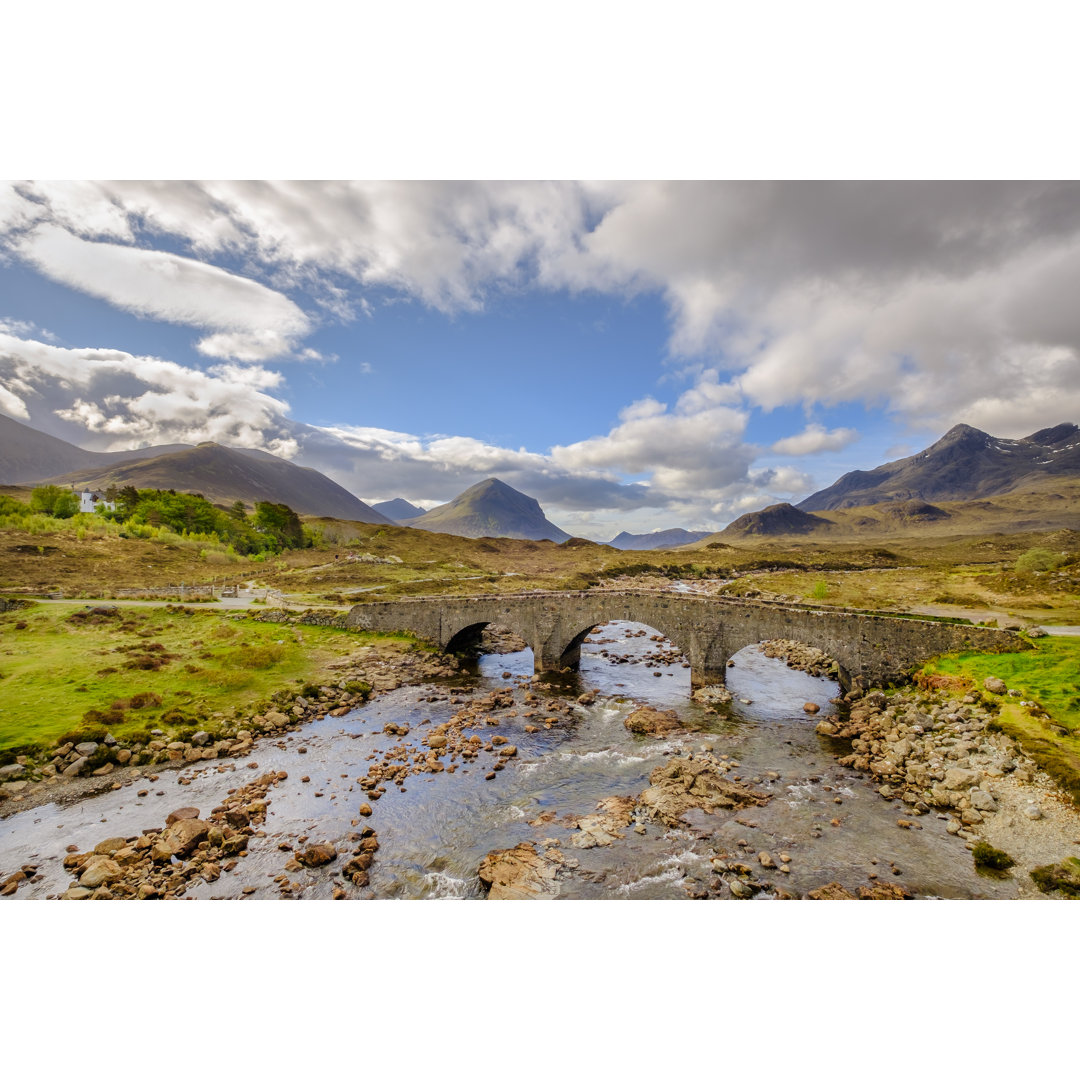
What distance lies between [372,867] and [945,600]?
150ft

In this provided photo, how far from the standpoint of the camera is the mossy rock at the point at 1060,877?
12547mm

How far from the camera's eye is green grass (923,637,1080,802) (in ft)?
53.5

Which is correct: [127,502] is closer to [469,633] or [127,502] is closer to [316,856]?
[469,633]

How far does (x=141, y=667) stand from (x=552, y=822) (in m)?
26.6

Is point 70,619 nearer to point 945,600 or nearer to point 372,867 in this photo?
point 372,867

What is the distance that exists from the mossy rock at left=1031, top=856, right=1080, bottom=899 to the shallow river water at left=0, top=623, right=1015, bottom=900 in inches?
32.7

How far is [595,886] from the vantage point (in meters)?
13.9

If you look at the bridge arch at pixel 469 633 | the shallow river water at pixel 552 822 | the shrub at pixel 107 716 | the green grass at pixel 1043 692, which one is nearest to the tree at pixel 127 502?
the bridge arch at pixel 469 633

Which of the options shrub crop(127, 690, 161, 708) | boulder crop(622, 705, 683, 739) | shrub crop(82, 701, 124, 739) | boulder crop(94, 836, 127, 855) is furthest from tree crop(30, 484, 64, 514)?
boulder crop(622, 705, 683, 739)

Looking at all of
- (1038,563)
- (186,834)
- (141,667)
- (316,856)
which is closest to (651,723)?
(316,856)

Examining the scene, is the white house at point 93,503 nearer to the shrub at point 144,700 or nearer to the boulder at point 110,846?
the shrub at point 144,700

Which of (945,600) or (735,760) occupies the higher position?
(945,600)

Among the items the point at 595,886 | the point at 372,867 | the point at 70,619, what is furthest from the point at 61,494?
the point at 595,886

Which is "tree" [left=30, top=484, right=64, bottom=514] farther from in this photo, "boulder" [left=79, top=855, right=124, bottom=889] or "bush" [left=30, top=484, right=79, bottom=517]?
"boulder" [left=79, top=855, right=124, bottom=889]
